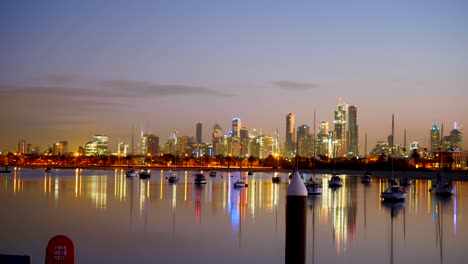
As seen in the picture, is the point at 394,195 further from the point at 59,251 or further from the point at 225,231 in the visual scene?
the point at 59,251

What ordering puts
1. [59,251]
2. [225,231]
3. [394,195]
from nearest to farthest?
1. [59,251]
2. [225,231]
3. [394,195]

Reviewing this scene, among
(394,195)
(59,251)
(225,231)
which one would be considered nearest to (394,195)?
(394,195)

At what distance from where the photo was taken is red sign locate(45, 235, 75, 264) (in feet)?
32.5

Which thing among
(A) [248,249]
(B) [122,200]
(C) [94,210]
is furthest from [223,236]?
(B) [122,200]

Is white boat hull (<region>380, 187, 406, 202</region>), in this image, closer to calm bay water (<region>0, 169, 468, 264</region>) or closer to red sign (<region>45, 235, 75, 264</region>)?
calm bay water (<region>0, 169, 468, 264</region>)

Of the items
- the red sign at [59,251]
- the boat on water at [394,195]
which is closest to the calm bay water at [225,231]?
the boat on water at [394,195]

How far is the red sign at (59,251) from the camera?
991cm

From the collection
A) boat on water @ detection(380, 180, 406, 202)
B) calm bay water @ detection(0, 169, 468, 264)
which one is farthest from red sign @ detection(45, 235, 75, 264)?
boat on water @ detection(380, 180, 406, 202)

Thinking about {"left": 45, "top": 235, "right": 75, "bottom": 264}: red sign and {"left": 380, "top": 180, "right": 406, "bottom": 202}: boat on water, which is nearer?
{"left": 45, "top": 235, "right": 75, "bottom": 264}: red sign

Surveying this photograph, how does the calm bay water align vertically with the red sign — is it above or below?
below

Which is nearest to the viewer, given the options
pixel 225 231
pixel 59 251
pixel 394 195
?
pixel 59 251

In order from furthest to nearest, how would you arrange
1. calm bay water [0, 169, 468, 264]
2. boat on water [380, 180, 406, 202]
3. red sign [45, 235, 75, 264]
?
boat on water [380, 180, 406, 202], calm bay water [0, 169, 468, 264], red sign [45, 235, 75, 264]

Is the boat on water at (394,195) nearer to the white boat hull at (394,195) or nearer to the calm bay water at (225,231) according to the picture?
the white boat hull at (394,195)

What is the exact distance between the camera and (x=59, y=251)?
9.93 m
